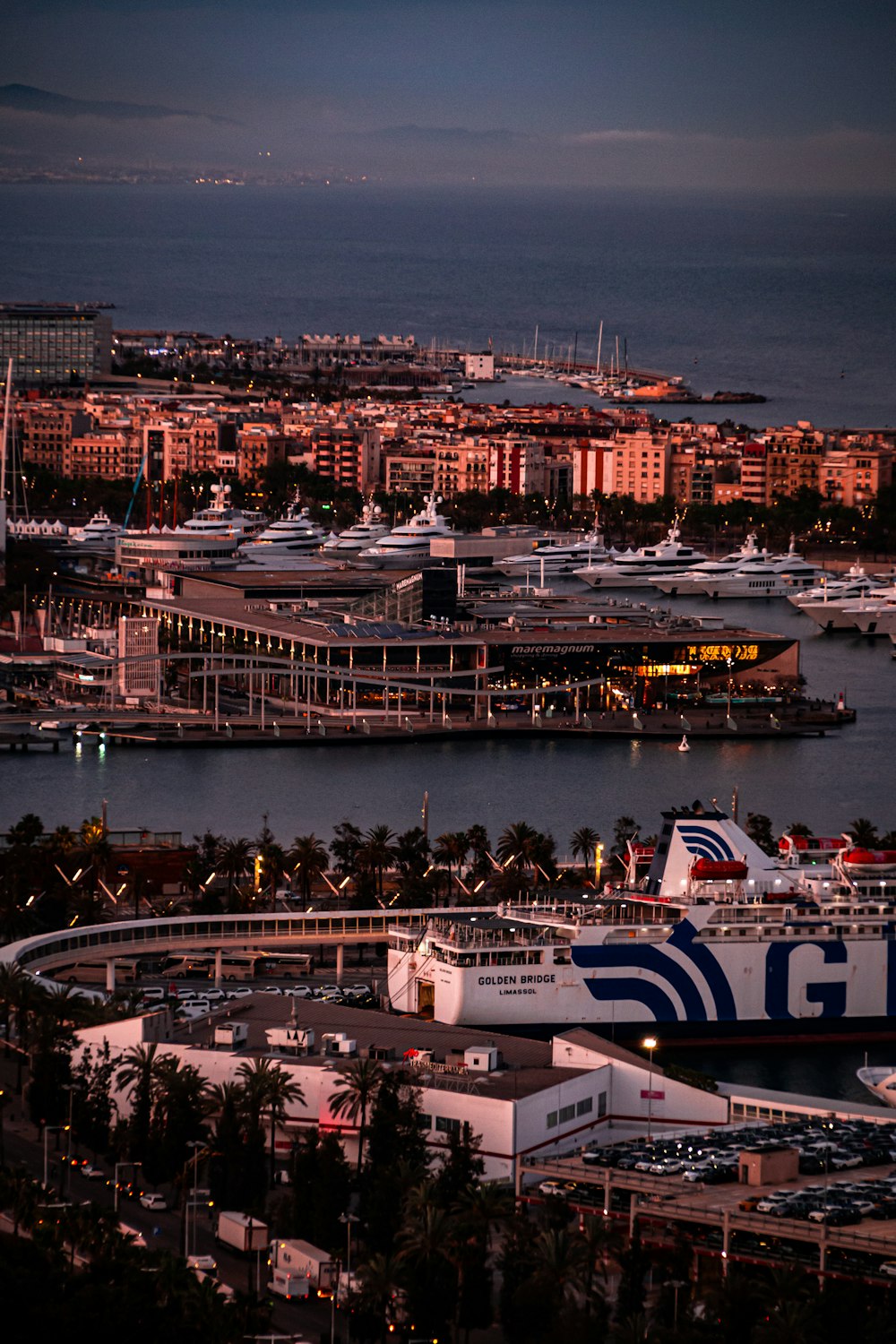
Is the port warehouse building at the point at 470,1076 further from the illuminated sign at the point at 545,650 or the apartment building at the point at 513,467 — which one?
the apartment building at the point at 513,467

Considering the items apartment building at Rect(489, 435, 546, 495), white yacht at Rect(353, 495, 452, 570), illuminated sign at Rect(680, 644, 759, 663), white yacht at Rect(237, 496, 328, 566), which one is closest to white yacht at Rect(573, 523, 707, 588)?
white yacht at Rect(353, 495, 452, 570)

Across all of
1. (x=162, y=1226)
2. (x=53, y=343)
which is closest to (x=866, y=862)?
(x=162, y=1226)

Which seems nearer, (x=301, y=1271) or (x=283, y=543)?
(x=301, y=1271)

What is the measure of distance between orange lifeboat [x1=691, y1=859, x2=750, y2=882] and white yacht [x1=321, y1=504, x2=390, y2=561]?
2475 centimetres

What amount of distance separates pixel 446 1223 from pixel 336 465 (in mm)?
42272

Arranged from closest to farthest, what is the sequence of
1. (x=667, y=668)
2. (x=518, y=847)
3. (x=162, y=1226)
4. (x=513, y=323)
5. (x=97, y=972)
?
1. (x=162, y=1226)
2. (x=97, y=972)
3. (x=518, y=847)
4. (x=667, y=668)
5. (x=513, y=323)

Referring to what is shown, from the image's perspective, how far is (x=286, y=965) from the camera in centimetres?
1766

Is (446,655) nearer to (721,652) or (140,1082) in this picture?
(721,652)

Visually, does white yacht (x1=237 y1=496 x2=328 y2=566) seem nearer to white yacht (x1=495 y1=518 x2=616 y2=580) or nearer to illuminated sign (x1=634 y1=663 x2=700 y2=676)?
white yacht (x1=495 y1=518 x2=616 y2=580)

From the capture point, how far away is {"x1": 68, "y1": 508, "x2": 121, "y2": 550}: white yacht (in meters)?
42.9

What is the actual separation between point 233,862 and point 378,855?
95cm

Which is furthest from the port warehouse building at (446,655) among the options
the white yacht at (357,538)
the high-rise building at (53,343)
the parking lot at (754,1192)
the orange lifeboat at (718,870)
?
the high-rise building at (53,343)

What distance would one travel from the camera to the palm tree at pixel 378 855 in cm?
1966

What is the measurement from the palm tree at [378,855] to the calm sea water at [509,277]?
174ft
